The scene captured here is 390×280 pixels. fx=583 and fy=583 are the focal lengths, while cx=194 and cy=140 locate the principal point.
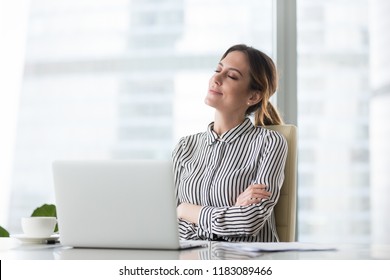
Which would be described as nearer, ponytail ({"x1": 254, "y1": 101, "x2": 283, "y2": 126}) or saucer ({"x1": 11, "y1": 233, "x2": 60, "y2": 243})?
saucer ({"x1": 11, "y1": 233, "x2": 60, "y2": 243})

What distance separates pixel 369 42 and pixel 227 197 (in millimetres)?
1532

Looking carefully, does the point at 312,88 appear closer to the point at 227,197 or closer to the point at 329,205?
the point at 329,205

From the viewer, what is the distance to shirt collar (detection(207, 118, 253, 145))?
2368 millimetres

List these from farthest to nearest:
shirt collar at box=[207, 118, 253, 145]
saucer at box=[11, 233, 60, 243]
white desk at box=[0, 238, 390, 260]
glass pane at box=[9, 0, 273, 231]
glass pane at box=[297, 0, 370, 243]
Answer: glass pane at box=[9, 0, 273, 231] → glass pane at box=[297, 0, 370, 243] → shirt collar at box=[207, 118, 253, 145] → saucer at box=[11, 233, 60, 243] → white desk at box=[0, 238, 390, 260]

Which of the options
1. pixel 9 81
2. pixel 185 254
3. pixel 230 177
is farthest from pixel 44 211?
pixel 185 254

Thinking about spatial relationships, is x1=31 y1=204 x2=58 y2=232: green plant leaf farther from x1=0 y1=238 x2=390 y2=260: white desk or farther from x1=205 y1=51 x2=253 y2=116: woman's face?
x1=0 y1=238 x2=390 y2=260: white desk

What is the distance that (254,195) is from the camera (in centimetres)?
208

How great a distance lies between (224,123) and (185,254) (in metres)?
1.29

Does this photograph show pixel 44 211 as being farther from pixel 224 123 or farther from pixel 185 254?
pixel 185 254

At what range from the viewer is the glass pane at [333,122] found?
3.23 m

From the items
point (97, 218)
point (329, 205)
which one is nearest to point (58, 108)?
point (329, 205)

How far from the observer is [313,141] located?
129 inches

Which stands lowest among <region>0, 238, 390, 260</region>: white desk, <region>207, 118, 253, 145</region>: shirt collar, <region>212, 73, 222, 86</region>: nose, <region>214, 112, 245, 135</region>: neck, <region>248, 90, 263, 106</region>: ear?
<region>0, 238, 390, 260</region>: white desk

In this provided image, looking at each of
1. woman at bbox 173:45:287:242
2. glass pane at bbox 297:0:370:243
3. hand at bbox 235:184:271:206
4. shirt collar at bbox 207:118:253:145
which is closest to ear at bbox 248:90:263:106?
woman at bbox 173:45:287:242
